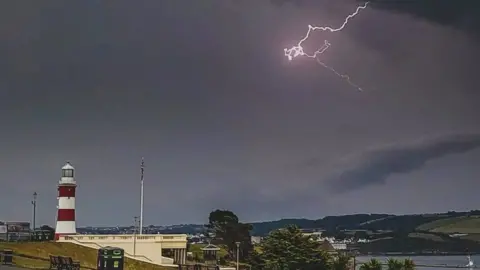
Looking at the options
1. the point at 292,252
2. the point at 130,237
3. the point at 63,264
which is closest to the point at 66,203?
the point at 130,237

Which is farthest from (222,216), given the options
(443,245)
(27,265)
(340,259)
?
(443,245)

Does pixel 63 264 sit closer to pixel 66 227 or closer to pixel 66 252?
pixel 66 252

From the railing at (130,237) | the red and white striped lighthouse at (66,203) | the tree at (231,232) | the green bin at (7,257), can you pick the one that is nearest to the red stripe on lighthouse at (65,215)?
the red and white striped lighthouse at (66,203)

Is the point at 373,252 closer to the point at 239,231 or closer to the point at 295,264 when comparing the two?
the point at 239,231

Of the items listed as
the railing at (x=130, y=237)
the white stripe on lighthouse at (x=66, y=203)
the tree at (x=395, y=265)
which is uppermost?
the white stripe on lighthouse at (x=66, y=203)

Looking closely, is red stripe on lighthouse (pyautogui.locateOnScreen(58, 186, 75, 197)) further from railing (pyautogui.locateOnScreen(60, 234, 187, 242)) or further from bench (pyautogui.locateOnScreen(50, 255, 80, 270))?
bench (pyautogui.locateOnScreen(50, 255, 80, 270))

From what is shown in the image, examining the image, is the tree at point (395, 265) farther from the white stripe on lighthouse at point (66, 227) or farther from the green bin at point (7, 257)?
the green bin at point (7, 257)

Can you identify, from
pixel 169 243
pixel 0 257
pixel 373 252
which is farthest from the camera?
pixel 373 252
